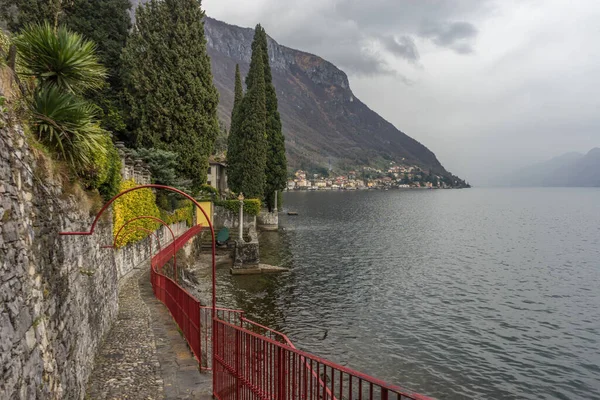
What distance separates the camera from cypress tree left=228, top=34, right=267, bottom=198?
5034 cm

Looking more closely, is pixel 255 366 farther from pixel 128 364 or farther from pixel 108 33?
pixel 108 33

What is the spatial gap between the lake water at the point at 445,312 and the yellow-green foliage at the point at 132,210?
6.68 meters

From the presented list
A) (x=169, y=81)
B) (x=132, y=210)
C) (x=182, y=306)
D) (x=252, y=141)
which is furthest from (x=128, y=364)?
(x=252, y=141)

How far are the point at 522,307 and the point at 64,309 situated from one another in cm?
2557

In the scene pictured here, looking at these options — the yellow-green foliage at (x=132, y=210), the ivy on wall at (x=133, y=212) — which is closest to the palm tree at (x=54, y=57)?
the ivy on wall at (x=133, y=212)

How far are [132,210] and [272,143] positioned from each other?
35.9 meters

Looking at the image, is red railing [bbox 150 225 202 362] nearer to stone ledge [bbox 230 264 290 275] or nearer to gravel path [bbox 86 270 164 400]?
gravel path [bbox 86 270 164 400]

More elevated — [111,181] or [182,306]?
[111,181]

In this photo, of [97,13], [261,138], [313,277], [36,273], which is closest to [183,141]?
[97,13]

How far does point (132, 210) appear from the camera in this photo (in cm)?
2230

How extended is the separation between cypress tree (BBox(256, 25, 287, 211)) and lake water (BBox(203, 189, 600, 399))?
14492 mm

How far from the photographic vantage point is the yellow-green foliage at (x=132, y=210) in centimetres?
1953

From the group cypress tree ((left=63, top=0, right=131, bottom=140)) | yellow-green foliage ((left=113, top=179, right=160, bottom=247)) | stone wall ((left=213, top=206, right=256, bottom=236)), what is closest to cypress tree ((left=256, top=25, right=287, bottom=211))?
stone wall ((left=213, top=206, right=256, bottom=236))

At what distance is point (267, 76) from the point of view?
5672 centimetres
